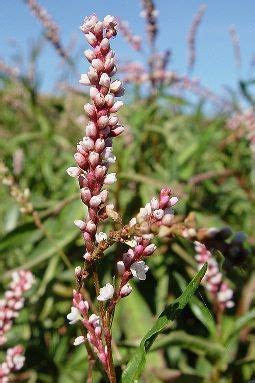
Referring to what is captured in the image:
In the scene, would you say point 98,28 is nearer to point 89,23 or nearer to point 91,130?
point 89,23

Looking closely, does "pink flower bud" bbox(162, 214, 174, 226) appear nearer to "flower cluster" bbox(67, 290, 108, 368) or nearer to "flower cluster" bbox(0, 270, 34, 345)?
"flower cluster" bbox(67, 290, 108, 368)

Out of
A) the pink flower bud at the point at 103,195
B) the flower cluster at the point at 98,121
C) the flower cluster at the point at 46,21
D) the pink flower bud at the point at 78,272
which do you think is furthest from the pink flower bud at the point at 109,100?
the flower cluster at the point at 46,21

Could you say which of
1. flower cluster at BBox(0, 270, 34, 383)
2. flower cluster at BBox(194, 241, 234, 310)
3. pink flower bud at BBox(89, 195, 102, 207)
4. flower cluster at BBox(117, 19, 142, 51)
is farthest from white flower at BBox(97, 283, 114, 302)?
flower cluster at BBox(117, 19, 142, 51)

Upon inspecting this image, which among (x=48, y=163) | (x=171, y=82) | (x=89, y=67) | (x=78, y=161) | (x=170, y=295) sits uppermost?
(x=89, y=67)

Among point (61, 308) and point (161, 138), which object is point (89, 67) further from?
point (161, 138)

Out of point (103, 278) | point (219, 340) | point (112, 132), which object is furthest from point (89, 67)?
point (103, 278)

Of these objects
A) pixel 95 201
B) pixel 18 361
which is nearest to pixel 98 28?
Result: pixel 95 201
